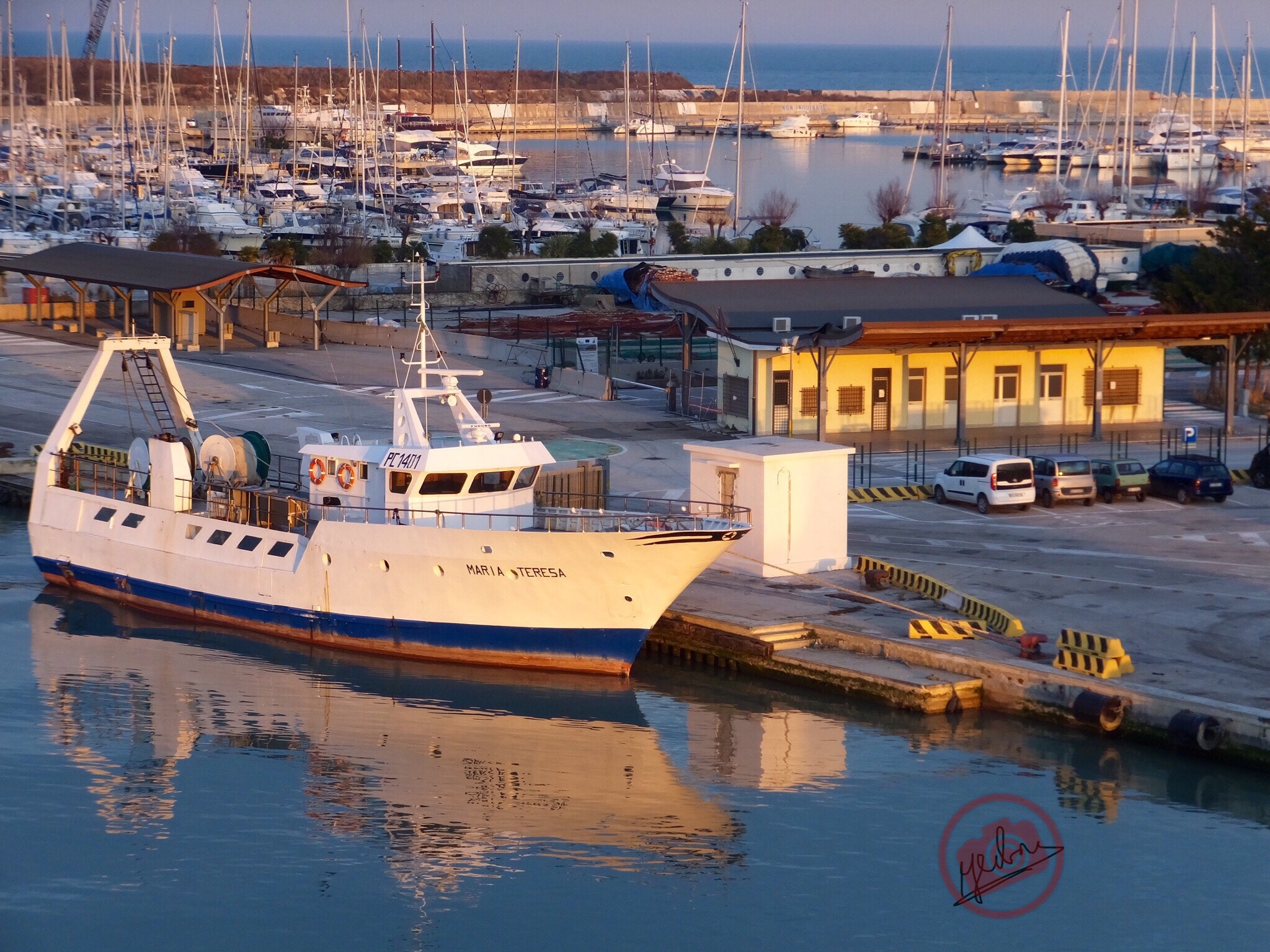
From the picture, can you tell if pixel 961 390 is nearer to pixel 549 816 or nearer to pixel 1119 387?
pixel 1119 387

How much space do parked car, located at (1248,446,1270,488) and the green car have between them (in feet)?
13.1

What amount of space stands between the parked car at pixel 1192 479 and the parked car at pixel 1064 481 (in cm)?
223

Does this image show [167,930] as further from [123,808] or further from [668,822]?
[668,822]

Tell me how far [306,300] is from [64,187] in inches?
1747

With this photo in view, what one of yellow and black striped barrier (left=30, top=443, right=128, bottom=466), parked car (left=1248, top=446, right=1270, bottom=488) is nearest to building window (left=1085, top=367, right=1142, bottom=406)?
parked car (left=1248, top=446, right=1270, bottom=488)

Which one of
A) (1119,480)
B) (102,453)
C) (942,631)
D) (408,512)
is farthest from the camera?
(102,453)

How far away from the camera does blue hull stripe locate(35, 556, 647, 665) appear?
31656 mm

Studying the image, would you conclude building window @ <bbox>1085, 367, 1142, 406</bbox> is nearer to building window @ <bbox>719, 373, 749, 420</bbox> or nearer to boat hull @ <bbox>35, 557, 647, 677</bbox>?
building window @ <bbox>719, 373, 749, 420</bbox>

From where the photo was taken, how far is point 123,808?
2600 centimetres

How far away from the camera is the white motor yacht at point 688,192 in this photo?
438 ft

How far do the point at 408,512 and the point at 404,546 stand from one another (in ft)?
2.61

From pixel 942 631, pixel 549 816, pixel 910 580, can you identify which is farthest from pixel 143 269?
pixel 549 816

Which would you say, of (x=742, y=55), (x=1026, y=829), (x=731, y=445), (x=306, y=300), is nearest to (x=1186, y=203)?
(x=742, y=55)

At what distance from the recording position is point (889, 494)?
141 feet
